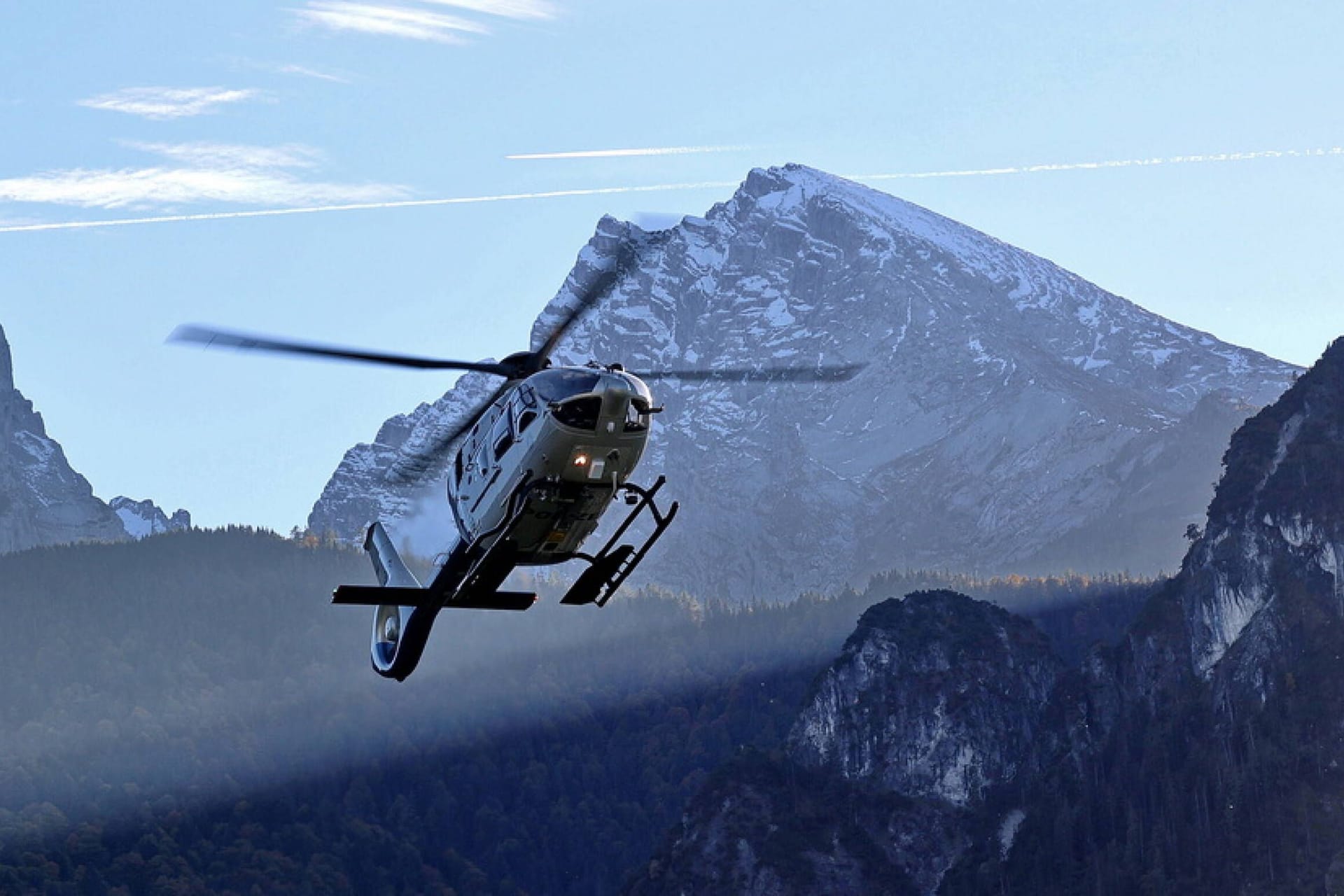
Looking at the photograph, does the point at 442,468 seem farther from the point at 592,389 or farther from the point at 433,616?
the point at 592,389

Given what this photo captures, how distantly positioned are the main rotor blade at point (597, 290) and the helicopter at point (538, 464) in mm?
77

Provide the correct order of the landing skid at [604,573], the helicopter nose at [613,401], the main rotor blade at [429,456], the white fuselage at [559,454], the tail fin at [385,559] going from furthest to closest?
1. the tail fin at [385,559]
2. the main rotor blade at [429,456]
3. the landing skid at [604,573]
4. the white fuselage at [559,454]
5. the helicopter nose at [613,401]

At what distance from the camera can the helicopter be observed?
71.1m

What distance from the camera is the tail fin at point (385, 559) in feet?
290

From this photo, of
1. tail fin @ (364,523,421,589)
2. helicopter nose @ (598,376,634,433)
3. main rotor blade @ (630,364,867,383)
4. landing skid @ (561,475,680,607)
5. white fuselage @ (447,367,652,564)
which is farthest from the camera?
tail fin @ (364,523,421,589)

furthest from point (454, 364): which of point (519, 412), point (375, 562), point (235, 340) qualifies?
point (375, 562)

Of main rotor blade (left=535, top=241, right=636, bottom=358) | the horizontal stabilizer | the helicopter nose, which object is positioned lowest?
the horizontal stabilizer

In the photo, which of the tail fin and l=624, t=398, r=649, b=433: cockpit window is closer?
l=624, t=398, r=649, b=433: cockpit window

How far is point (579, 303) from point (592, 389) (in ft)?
9.05

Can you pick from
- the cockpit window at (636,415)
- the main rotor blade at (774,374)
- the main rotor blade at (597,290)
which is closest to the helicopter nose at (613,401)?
the cockpit window at (636,415)

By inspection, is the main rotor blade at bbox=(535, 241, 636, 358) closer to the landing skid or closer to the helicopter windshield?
the helicopter windshield

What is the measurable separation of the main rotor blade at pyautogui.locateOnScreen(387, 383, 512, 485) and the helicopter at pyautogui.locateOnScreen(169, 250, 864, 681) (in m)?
0.07

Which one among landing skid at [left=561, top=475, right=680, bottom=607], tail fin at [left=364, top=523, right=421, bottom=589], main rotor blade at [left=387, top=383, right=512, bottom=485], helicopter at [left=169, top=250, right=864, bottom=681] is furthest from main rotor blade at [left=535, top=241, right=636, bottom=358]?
tail fin at [left=364, top=523, right=421, bottom=589]

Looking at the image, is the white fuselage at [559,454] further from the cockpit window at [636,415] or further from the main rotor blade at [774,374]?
the main rotor blade at [774,374]
